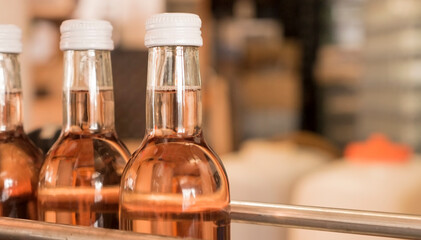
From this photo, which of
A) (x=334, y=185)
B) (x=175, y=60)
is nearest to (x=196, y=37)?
(x=175, y=60)

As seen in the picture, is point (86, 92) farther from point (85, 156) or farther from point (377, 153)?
point (377, 153)

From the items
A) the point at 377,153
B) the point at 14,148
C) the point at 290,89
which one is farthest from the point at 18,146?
the point at 290,89

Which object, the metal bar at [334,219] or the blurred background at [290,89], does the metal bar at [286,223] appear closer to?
the metal bar at [334,219]

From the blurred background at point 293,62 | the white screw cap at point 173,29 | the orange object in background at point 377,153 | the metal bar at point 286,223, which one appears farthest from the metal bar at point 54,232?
the blurred background at point 293,62

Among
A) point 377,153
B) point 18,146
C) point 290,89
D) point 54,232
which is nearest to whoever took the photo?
point 54,232

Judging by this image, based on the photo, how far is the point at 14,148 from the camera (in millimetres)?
385

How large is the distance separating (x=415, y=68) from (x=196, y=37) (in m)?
3.97

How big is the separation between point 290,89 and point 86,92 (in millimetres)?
4765

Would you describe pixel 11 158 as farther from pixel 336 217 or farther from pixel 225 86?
pixel 225 86

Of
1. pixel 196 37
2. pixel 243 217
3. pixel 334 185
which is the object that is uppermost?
pixel 196 37

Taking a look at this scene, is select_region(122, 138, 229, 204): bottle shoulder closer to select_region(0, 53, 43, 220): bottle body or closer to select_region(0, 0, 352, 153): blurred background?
select_region(0, 53, 43, 220): bottle body

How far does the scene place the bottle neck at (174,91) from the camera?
33 centimetres

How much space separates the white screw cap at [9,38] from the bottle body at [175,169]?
0.10 m

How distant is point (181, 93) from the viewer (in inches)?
13.1
